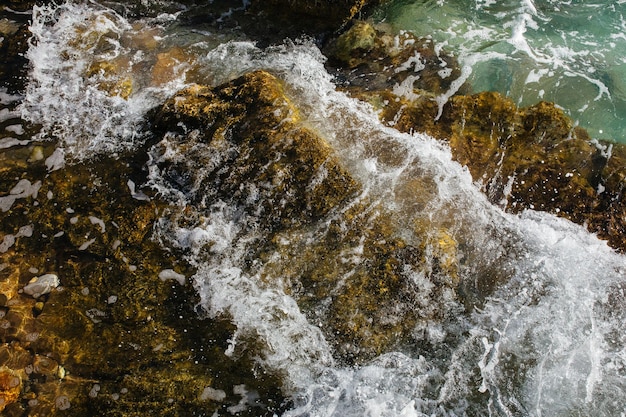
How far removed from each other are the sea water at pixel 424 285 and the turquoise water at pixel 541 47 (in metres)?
2.45

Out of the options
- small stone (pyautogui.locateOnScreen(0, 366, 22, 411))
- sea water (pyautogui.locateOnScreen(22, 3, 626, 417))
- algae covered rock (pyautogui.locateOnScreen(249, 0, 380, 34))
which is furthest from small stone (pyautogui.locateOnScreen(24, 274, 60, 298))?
algae covered rock (pyautogui.locateOnScreen(249, 0, 380, 34))

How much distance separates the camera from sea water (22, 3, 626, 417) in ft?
15.1

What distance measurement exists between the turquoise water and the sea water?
8.02 feet

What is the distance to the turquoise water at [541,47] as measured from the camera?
7.77 m

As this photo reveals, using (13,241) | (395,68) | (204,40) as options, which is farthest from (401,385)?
(204,40)

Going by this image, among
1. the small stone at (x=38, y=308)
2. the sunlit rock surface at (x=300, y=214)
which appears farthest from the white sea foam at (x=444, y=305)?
the small stone at (x=38, y=308)

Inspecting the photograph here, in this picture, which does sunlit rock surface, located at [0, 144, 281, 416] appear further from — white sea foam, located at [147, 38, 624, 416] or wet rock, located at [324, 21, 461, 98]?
wet rock, located at [324, 21, 461, 98]

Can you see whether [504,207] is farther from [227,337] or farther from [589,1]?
[589,1]

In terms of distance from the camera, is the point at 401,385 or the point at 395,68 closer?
the point at 401,385

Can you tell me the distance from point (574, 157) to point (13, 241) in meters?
7.99

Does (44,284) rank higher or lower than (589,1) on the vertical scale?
lower

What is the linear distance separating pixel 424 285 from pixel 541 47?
→ 6.16 meters

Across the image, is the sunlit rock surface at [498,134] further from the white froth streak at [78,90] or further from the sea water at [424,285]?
the white froth streak at [78,90]

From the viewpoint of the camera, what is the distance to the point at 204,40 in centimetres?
864
